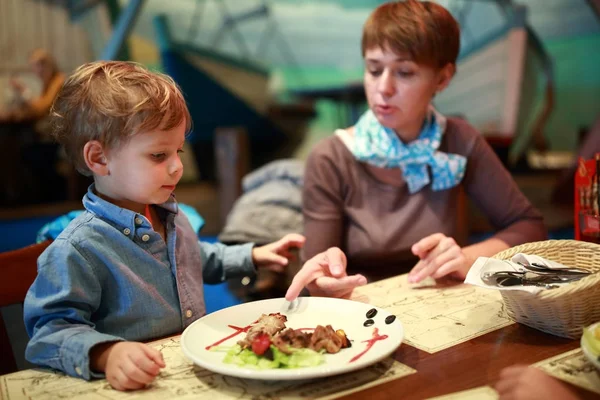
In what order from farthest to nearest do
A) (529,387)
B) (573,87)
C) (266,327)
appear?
(573,87) < (266,327) < (529,387)

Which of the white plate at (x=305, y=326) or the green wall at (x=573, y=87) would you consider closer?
the white plate at (x=305, y=326)

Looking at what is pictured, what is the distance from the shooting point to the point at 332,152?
6.27 ft

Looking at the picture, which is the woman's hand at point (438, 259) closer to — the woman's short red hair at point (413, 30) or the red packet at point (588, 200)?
the red packet at point (588, 200)

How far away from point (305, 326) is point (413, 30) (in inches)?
38.2

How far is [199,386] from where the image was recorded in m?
0.94

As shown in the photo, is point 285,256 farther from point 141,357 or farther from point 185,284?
point 141,357

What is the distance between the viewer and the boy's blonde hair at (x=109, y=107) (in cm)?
117

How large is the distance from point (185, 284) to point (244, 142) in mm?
3126

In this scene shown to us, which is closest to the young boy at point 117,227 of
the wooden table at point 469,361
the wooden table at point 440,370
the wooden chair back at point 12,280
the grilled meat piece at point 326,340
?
the wooden table at point 440,370

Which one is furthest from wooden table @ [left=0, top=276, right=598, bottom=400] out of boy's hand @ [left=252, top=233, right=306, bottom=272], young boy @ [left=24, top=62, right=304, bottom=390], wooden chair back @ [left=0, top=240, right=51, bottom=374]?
boy's hand @ [left=252, top=233, right=306, bottom=272]

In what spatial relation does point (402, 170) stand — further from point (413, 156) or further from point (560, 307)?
point (560, 307)

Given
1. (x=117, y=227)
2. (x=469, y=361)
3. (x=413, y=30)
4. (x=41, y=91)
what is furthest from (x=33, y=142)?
(x=469, y=361)

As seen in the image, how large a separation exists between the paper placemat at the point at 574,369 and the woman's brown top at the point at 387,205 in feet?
2.80

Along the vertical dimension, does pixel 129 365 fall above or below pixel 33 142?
above
